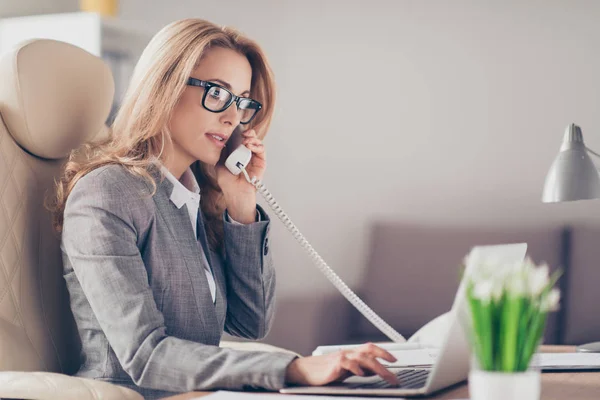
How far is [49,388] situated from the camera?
1117 millimetres

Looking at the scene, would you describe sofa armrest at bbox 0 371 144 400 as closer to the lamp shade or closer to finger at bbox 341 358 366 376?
finger at bbox 341 358 366 376

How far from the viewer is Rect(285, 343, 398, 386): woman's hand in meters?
0.96

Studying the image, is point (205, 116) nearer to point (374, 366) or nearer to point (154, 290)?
point (154, 290)

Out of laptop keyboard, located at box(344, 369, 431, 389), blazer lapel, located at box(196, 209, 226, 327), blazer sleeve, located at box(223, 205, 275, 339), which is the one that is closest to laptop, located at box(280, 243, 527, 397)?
laptop keyboard, located at box(344, 369, 431, 389)

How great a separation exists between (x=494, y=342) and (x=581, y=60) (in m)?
1.78

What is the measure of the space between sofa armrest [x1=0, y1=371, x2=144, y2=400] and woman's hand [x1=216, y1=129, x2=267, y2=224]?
1.98 feet

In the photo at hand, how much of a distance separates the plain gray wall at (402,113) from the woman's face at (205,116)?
94 centimetres

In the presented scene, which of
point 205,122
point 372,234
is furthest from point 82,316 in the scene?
point 372,234

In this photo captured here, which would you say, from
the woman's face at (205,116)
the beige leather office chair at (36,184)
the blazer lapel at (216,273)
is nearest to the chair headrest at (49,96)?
the beige leather office chair at (36,184)

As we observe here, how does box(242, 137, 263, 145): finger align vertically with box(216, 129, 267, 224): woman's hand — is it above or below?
above

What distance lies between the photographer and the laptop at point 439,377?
855 millimetres

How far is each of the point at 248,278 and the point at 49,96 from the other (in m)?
0.55

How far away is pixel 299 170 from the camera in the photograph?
2578 mm

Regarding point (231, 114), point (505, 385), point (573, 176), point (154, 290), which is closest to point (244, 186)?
point (231, 114)
